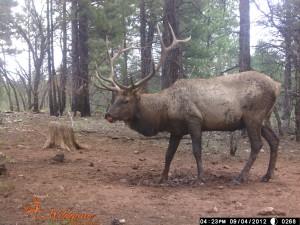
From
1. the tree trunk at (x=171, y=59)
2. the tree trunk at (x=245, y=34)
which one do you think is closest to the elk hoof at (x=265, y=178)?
the tree trunk at (x=171, y=59)

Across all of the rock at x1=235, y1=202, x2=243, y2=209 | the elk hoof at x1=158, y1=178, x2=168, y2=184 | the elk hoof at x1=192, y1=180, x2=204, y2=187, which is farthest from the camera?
the elk hoof at x1=158, y1=178, x2=168, y2=184

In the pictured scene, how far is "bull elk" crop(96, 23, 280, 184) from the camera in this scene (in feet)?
23.8

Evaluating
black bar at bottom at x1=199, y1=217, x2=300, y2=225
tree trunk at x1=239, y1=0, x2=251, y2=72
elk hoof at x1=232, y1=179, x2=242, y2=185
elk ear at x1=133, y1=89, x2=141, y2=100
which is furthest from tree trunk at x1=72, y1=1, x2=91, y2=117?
black bar at bottom at x1=199, y1=217, x2=300, y2=225

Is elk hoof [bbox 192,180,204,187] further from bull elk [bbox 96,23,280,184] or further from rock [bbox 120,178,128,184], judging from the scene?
rock [bbox 120,178,128,184]

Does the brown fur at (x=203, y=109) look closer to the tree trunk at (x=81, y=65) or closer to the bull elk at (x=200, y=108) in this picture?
the bull elk at (x=200, y=108)

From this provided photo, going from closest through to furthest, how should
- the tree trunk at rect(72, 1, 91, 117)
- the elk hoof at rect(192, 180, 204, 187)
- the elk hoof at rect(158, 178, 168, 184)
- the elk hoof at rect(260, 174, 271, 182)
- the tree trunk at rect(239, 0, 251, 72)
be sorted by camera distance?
the elk hoof at rect(192, 180, 204, 187)
the elk hoof at rect(158, 178, 168, 184)
the elk hoof at rect(260, 174, 271, 182)
the tree trunk at rect(239, 0, 251, 72)
the tree trunk at rect(72, 1, 91, 117)

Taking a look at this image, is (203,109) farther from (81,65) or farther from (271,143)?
(81,65)

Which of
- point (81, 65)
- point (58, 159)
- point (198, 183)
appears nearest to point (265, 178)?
point (198, 183)

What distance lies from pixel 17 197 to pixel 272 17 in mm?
8769

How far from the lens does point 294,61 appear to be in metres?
11.6

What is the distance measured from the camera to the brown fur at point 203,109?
23.8 feet

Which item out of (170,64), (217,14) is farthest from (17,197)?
(217,14)

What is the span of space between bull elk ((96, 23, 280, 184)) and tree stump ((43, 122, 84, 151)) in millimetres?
2806

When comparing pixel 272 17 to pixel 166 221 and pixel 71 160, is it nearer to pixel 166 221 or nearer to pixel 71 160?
pixel 71 160
